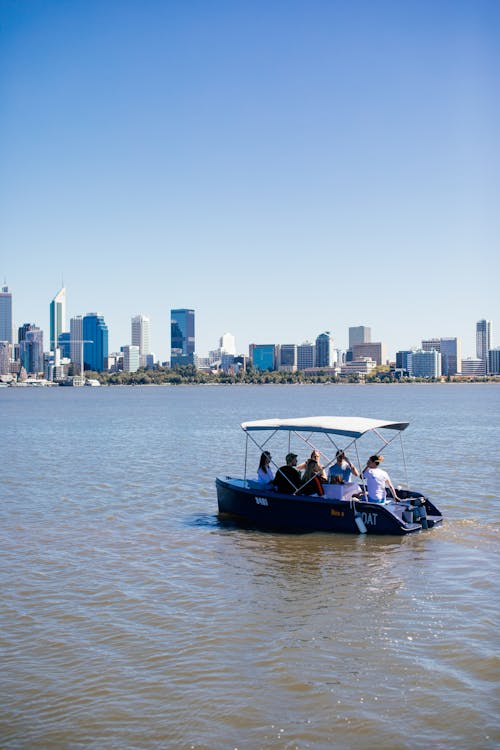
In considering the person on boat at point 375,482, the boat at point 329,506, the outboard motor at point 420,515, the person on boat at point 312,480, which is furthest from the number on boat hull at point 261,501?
the outboard motor at point 420,515

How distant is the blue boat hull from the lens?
17.5 meters

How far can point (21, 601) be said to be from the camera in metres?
12.9

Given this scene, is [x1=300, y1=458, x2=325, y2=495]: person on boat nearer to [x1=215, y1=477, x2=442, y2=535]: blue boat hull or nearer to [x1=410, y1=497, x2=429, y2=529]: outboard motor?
[x1=215, y1=477, x2=442, y2=535]: blue boat hull

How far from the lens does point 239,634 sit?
442 inches

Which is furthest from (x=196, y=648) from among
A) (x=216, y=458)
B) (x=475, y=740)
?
(x=216, y=458)

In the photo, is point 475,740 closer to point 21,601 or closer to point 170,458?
point 21,601

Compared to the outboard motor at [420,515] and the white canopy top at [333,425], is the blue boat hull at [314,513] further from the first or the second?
the white canopy top at [333,425]

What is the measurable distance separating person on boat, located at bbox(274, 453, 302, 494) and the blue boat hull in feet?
1.05

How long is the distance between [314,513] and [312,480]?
2.64 feet

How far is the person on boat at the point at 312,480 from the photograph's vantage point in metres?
18.6

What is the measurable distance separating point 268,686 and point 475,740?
252 cm

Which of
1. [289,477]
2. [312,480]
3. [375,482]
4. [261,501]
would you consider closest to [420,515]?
[375,482]

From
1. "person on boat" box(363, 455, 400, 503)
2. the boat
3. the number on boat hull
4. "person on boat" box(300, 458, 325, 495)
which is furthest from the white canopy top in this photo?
the number on boat hull

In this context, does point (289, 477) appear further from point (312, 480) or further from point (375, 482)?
point (375, 482)
